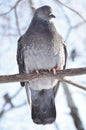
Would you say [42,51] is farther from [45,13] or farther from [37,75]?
[37,75]

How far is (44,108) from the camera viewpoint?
191 inches

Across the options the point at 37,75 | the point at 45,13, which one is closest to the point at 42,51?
the point at 45,13

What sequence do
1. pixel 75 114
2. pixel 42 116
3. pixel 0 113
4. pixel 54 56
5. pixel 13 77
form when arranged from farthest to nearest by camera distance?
1. pixel 0 113
2. pixel 75 114
3. pixel 42 116
4. pixel 54 56
5. pixel 13 77

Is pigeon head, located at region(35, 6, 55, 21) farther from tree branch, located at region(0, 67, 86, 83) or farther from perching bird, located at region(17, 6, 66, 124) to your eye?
tree branch, located at region(0, 67, 86, 83)

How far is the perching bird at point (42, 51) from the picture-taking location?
14.4 feet

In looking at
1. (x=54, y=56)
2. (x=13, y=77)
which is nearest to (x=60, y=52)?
(x=54, y=56)

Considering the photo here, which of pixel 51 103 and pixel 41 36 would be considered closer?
pixel 41 36

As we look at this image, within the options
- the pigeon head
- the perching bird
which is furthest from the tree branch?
the pigeon head

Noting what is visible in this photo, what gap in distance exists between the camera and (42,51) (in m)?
4.41

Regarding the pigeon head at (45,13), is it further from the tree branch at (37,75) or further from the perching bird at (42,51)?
the tree branch at (37,75)

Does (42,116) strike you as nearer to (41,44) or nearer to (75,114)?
(75,114)

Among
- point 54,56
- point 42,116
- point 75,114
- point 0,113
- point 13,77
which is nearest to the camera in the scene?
point 13,77

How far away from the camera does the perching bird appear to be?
4.40m

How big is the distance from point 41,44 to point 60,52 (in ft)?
0.80
